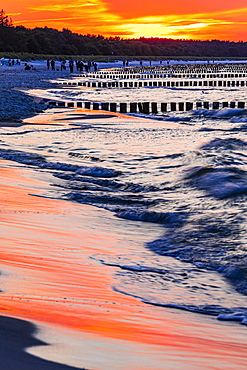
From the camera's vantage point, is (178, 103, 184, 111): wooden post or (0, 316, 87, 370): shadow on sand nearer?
(0, 316, 87, 370): shadow on sand

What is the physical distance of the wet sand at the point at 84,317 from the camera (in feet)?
7.84

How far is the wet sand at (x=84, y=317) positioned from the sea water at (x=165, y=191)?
22 cm

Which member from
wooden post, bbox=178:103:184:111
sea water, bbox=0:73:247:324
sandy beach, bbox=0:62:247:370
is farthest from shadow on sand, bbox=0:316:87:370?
wooden post, bbox=178:103:184:111

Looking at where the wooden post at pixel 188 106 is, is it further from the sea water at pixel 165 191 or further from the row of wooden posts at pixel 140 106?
the sea water at pixel 165 191

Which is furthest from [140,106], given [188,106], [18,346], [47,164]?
[18,346]

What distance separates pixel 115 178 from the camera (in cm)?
807

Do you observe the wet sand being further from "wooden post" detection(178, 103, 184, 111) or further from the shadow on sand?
"wooden post" detection(178, 103, 184, 111)

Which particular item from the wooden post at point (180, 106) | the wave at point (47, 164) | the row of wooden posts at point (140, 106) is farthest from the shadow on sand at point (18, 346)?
the wooden post at point (180, 106)

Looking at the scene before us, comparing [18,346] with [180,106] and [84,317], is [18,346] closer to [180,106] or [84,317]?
[84,317]

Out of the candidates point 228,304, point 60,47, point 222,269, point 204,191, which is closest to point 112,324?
point 228,304

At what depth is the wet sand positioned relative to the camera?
2.39m

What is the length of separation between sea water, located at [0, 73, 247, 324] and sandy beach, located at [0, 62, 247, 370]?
0.18 m

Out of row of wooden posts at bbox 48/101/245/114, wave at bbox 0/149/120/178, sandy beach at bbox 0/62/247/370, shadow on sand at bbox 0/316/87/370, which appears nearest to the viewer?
shadow on sand at bbox 0/316/87/370

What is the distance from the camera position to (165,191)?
7.36 m
